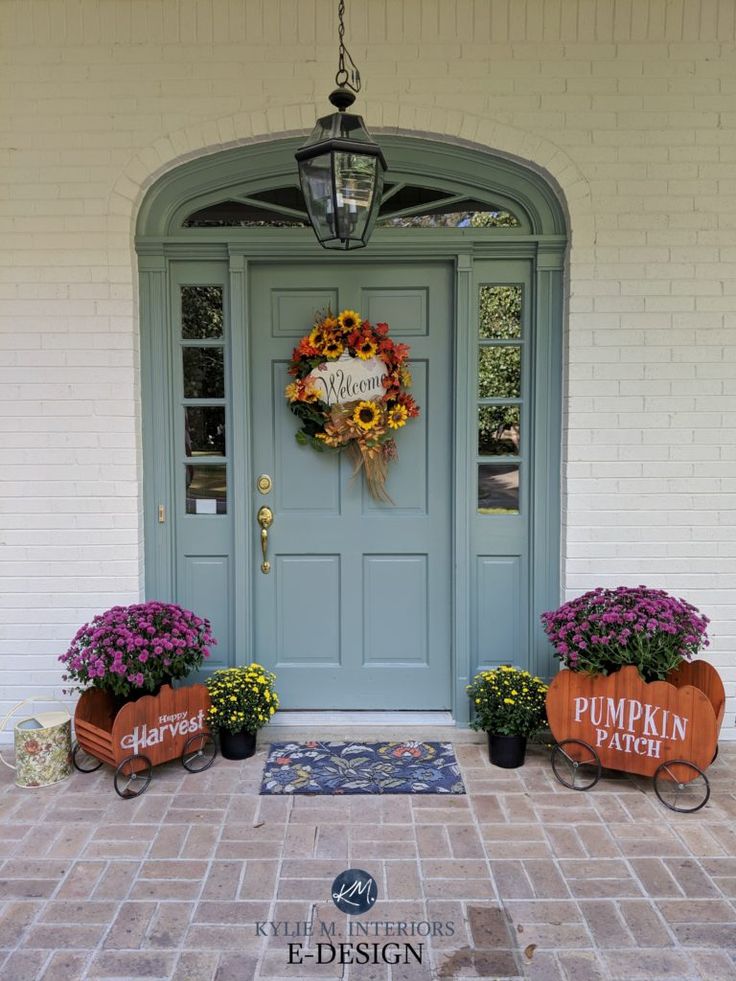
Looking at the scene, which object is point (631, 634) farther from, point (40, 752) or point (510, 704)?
point (40, 752)

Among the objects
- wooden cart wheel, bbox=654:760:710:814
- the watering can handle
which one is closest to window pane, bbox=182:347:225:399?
the watering can handle

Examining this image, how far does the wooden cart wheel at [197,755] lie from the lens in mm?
3014

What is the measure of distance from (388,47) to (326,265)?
3.11 feet

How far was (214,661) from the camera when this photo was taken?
3467mm

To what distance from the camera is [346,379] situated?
3.28 metres

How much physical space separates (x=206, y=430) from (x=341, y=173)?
1.39 meters

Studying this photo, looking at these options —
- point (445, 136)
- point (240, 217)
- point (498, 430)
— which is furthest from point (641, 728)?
point (240, 217)

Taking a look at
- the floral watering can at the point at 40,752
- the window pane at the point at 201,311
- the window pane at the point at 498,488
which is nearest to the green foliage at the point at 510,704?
the window pane at the point at 498,488

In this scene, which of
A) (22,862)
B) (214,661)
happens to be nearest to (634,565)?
(214,661)

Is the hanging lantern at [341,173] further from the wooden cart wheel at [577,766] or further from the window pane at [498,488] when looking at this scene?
the wooden cart wheel at [577,766]

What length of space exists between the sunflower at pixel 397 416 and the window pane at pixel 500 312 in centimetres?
53

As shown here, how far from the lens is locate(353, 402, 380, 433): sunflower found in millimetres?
3238

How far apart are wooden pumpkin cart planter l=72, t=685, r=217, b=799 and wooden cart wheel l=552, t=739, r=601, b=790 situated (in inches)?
58.2

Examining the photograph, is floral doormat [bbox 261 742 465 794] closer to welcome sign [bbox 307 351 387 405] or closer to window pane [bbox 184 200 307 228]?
welcome sign [bbox 307 351 387 405]
